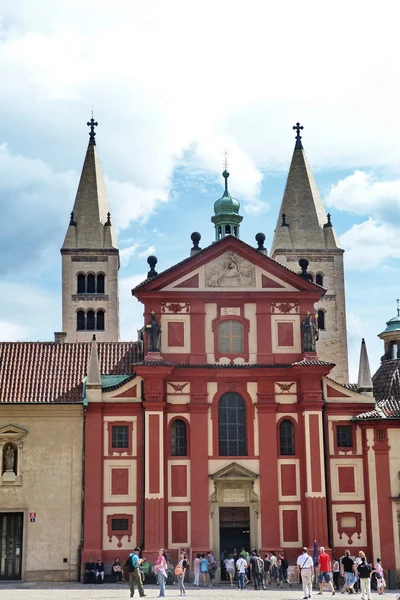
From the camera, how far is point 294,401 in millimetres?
44781

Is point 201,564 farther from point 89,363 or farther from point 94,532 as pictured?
point 89,363

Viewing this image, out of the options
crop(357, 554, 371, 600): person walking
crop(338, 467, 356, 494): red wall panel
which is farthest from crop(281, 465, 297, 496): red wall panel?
crop(357, 554, 371, 600): person walking

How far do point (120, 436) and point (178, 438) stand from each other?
259cm

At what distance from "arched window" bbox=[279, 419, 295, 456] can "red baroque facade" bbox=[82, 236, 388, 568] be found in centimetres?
5

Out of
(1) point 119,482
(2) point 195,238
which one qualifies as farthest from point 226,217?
(1) point 119,482

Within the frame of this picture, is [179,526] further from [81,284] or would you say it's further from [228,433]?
[81,284]

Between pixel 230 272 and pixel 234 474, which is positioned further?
pixel 230 272

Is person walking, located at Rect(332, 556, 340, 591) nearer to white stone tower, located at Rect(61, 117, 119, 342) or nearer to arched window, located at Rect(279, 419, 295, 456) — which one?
arched window, located at Rect(279, 419, 295, 456)

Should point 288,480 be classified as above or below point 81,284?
below

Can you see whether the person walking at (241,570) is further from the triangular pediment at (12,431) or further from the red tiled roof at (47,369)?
the triangular pediment at (12,431)

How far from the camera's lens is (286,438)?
44500 mm

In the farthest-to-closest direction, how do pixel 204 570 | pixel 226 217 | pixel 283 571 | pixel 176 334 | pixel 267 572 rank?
pixel 226 217 < pixel 176 334 < pixel 283 571 < pixel 267 572 < pixel 204 570

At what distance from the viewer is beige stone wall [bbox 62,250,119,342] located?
7550 centimetres

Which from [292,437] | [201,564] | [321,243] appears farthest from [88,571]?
[321,243]
